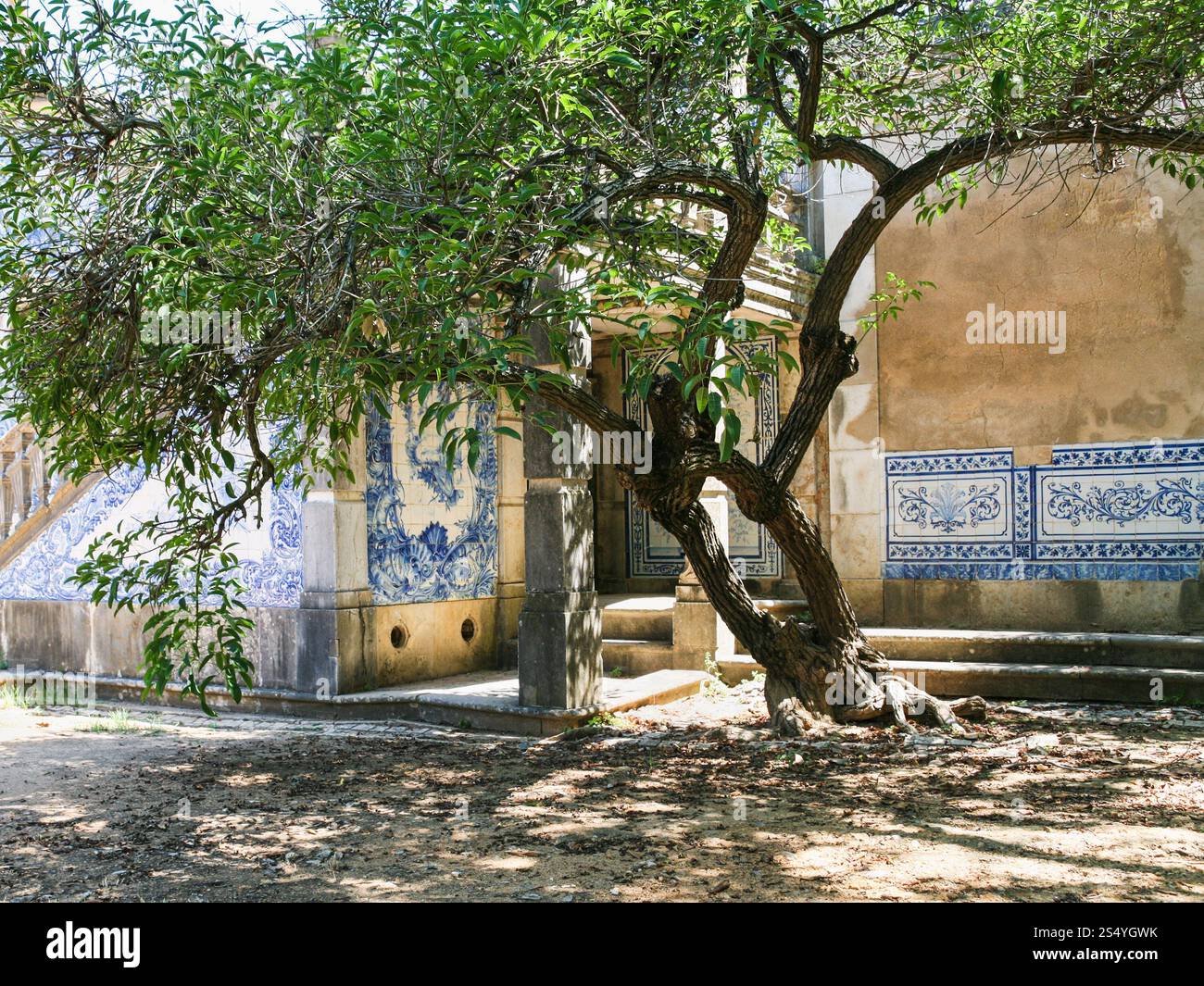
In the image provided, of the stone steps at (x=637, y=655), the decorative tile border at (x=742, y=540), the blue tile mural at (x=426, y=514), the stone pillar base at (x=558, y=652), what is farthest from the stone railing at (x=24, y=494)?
the decorative tile border at (x=742, y=540)

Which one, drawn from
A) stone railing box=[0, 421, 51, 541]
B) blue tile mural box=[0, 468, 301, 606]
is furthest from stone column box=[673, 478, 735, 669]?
stone railing box=[0, 421, 51, 541]

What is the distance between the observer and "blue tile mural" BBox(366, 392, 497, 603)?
9.98m

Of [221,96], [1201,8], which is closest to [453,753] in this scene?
[221,96]

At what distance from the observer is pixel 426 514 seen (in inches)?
412

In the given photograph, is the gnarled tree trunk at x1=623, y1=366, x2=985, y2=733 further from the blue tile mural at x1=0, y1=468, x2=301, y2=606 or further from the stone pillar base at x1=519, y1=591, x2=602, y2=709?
the blue tile mural at x1=0, y1=468, x2=301, y2=606

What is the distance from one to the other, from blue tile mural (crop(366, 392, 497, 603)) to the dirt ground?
1695 millimetres

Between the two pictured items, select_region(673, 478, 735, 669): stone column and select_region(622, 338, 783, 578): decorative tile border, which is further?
select_region(622, 338, 783, 578): decorative tile border

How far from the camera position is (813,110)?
7.43 metres

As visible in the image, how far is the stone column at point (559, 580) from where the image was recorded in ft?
28.1

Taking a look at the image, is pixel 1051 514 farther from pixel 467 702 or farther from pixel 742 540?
pixel 467 702

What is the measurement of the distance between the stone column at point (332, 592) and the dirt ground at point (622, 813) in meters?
0.69

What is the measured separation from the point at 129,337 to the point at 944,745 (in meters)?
5.36
